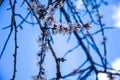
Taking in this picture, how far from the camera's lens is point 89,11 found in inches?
58.4

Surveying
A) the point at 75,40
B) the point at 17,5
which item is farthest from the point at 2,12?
the point at 75,40

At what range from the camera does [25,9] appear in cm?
154

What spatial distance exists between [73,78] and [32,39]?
290mm

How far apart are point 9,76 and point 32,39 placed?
0.23 metres

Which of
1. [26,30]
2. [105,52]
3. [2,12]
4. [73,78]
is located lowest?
[73,78]

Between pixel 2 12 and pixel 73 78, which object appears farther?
pixel 2 12

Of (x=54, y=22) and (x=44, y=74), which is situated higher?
(x=54, y=22)

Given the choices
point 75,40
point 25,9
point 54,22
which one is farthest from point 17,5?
point 75,40

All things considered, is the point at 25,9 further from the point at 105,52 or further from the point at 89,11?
the point at 105,52

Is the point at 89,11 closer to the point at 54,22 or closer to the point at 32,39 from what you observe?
the point at 54,22

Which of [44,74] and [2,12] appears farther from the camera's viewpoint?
[2,12]

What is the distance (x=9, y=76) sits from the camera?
1.48m

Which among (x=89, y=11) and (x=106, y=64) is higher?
(x=89, y=11)

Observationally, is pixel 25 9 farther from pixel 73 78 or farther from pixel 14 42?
pixel 73 78
